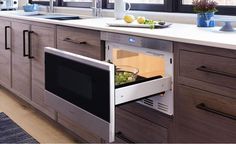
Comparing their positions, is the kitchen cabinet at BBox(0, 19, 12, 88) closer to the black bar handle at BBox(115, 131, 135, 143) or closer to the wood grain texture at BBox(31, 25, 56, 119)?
the wood grain texture at BBox(31, 25, 56, 119)

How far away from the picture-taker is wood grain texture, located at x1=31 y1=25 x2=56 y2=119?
2512 millimetres

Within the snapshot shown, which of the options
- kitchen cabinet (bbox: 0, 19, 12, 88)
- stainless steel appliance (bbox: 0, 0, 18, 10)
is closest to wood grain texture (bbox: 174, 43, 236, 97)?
kitchen cabinet (bbox: 0, 19, 12, 88)

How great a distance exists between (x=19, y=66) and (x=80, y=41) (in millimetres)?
1139

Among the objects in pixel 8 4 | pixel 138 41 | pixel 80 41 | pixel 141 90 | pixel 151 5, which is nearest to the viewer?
pixel 141 90

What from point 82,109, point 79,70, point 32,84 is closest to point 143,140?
point 82,109

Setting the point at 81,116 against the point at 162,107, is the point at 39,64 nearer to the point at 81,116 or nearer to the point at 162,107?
the point at 81,116

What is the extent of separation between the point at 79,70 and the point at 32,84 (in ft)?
4.55

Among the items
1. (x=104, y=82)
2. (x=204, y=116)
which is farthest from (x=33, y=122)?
(x=204, y=116)

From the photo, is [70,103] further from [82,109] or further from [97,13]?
[97,13]

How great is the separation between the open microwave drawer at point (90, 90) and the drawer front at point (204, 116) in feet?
0.42

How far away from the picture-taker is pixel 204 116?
4.50 feet

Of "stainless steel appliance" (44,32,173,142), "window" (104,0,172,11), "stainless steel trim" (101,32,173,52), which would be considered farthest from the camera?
"window" (104,0,172,11)

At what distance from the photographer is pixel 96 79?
55.2 inches

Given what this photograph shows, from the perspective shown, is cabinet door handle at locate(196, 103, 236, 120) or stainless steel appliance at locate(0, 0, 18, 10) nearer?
cabinet door handle at locate(196, 103, 236, 120)
